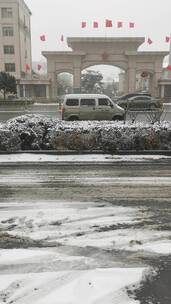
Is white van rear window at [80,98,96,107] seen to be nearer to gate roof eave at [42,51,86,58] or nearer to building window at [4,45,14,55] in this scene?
gate roof eave at [42,51,86,58]

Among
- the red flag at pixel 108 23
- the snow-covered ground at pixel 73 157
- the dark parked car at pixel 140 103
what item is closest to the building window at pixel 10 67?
the red flag at pixel 108 23

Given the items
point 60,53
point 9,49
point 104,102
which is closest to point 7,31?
point 9,49

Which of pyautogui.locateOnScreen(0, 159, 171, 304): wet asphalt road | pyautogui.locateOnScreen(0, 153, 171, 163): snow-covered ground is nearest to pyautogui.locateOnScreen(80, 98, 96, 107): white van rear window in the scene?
pyautogui.locateOnScreen(0, 153, 171, 163): snow-covered ground

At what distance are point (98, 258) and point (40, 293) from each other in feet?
3.28

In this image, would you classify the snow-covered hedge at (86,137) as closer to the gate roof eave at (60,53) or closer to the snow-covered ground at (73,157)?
the snow-covered ground at (73,157)

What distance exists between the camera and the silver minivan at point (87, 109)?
17172 millimetres

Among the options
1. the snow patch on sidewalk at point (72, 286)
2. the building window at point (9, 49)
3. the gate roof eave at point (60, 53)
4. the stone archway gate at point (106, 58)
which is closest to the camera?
the snow patch on sidewalk at point (72, 286)

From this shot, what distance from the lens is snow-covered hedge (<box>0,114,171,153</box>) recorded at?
1032 centimetres

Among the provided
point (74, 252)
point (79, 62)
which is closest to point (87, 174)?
point (74, 252)

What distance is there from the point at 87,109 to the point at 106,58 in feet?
109

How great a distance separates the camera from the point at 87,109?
1722cm

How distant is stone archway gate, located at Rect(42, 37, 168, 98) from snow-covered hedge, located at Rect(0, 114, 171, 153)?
3871 centimetres

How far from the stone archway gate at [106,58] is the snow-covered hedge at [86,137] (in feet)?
127

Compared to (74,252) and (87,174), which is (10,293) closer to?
(74,252)
